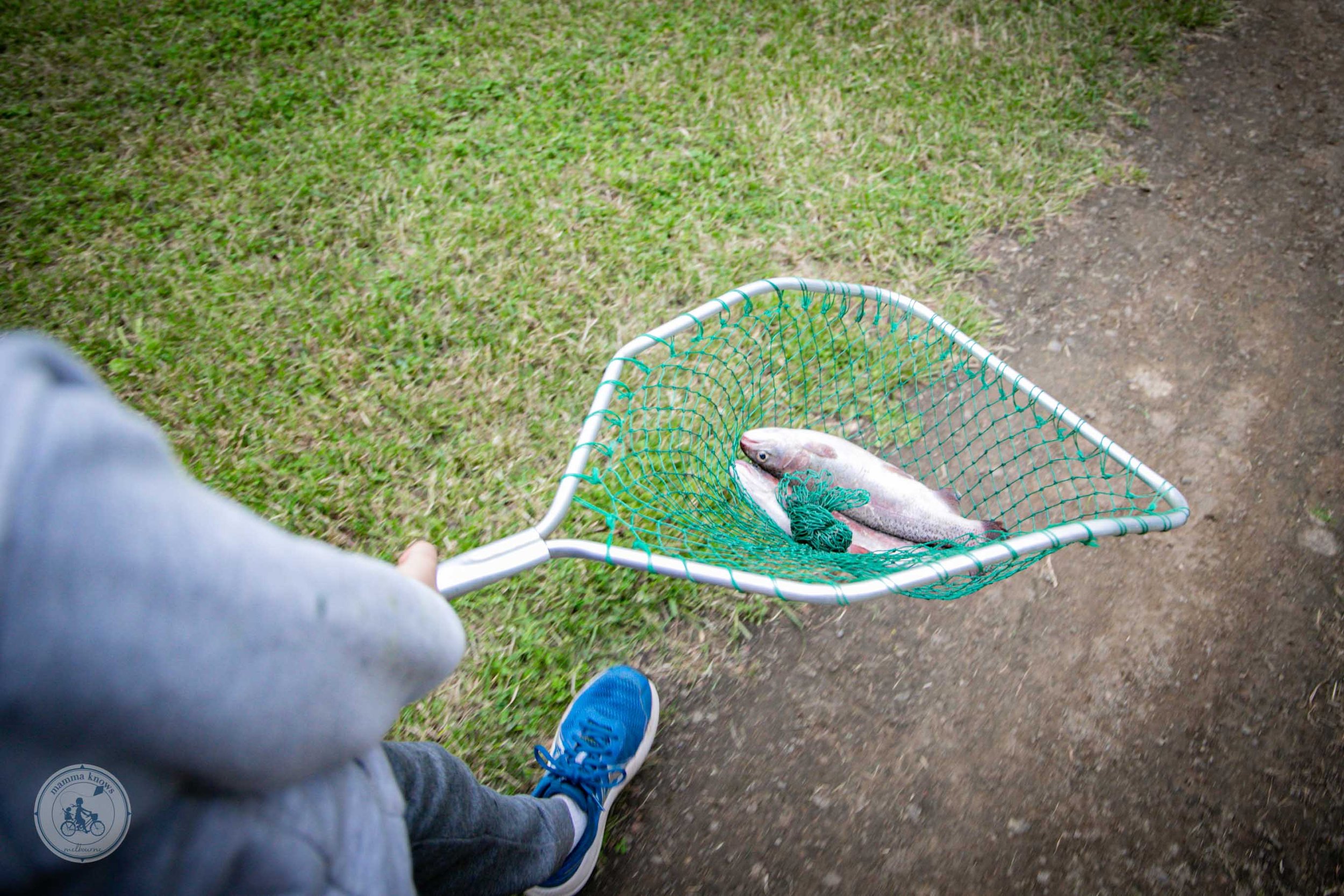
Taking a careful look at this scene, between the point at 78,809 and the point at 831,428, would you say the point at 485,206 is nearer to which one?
the point at 831,428

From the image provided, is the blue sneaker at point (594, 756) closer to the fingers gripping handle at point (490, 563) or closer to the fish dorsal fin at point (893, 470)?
the fingers gripping handle at point (490, 563)

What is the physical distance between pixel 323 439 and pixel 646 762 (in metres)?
1.59

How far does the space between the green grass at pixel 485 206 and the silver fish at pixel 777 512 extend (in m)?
0.36

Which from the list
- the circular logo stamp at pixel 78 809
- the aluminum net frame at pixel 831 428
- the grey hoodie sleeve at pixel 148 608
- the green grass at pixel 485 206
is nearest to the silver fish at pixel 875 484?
the aluminum net frame at pixel 831 428

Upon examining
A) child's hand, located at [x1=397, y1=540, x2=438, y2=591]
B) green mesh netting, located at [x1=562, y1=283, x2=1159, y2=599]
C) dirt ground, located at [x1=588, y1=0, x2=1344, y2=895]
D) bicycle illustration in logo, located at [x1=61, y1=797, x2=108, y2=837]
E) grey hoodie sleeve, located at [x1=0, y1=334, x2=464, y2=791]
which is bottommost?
dirt ground, located at [x1=588, y1=0, x2=1344, y2=895]

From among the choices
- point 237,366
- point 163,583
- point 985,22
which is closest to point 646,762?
point 163,583

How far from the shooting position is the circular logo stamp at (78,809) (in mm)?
730

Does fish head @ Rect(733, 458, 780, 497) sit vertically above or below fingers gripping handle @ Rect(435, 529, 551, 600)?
below

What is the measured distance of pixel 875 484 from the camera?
2.05 meters

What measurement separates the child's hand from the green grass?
96cm

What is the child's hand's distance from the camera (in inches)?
48.7

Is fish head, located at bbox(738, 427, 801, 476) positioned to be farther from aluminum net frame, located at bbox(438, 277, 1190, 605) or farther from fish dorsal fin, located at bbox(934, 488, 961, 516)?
fish dorsal fin, located at bbox(934, 488, 961, 516)

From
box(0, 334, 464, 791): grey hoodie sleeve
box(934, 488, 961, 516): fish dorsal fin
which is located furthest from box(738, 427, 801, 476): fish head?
box(0, 334, 464, 791): grey hoodie sleeve

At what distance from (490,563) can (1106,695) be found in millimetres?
1787
